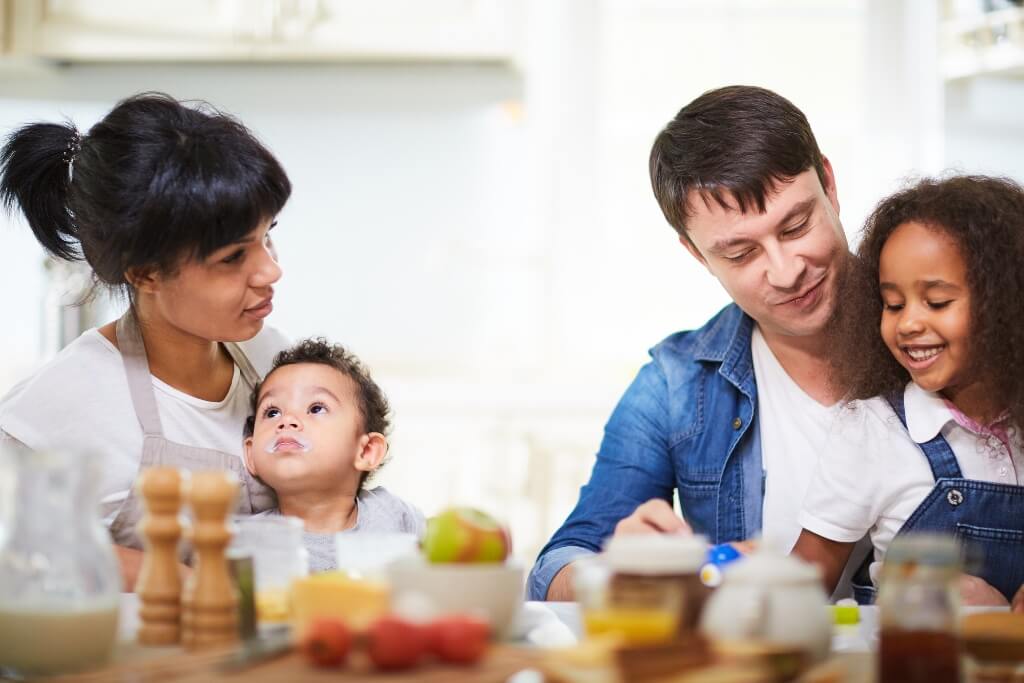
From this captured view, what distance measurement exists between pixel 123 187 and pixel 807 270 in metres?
0.92

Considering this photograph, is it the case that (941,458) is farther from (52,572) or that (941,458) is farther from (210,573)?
(52,572)

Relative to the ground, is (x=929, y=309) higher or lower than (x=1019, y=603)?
higher

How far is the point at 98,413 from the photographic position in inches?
59.8

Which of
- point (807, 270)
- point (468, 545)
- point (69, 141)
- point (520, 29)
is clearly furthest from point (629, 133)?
point (468, 545)

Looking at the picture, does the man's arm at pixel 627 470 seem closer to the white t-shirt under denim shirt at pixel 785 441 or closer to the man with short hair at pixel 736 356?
the man with short hair at pixel 736 356

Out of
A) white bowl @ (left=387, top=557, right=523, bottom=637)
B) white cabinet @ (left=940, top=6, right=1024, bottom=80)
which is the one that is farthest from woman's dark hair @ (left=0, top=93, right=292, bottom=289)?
white cabinet @ (left=940, top=6, right=1024, bottom=80)

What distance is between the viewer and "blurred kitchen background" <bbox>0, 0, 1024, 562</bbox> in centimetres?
346

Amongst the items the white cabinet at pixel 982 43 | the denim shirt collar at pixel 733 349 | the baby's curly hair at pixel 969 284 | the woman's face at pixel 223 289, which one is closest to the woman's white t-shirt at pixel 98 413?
the woman's face at pixel 223 289

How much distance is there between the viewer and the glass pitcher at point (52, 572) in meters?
0.83

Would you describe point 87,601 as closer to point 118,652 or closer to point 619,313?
point 118,652

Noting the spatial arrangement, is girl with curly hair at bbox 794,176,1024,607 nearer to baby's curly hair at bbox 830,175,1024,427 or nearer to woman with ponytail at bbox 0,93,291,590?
baby's curly hair at bbox 830,175,1024,427

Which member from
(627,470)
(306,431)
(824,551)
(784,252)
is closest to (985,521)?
(824,551)

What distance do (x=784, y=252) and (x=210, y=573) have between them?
99 centimetres

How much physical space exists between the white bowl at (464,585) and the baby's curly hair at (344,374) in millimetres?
821
